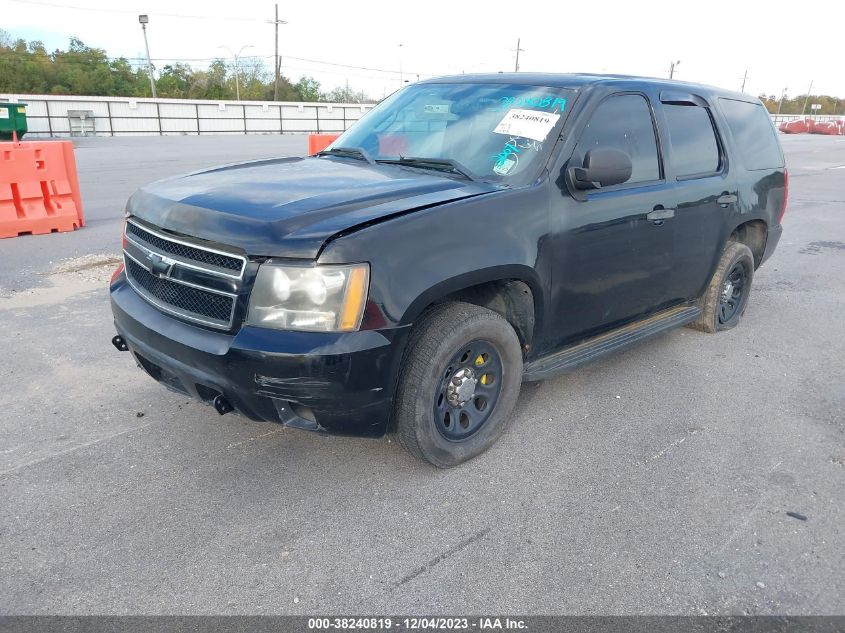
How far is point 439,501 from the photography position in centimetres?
321

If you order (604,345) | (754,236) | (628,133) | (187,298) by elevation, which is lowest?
(604,345)

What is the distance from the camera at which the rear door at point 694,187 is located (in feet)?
14.6

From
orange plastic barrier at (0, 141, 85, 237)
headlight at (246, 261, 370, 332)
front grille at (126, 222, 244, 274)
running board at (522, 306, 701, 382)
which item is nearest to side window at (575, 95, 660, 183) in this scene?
running board at (522, 306, 701, 382)

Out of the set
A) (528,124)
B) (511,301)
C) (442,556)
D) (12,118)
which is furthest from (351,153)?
(12,118)

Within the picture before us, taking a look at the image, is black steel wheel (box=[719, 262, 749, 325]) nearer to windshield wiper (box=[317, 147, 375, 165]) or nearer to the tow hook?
windshield wiper (box=[317, 147, 375, 165])

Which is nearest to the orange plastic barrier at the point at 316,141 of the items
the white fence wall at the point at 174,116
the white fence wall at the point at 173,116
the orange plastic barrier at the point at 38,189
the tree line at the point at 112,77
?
the orange plastic barrier at the point at 38,189

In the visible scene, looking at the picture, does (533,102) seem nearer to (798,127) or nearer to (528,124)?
(528,124)

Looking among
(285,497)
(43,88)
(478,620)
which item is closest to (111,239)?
(285,497)

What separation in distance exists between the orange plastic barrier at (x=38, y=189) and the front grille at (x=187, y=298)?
6.11 m

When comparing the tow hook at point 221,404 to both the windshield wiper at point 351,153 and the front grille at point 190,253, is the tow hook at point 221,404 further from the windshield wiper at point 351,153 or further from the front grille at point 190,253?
the windshield wiper at point 351,153

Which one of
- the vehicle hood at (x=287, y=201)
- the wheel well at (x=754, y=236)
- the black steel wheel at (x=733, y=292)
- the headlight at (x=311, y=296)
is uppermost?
the vehicle hood at (x=287, y=201)

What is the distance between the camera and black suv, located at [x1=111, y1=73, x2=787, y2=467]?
2824 millimetres

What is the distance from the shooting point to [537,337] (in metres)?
3.75

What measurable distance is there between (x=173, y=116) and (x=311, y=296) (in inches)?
1509
